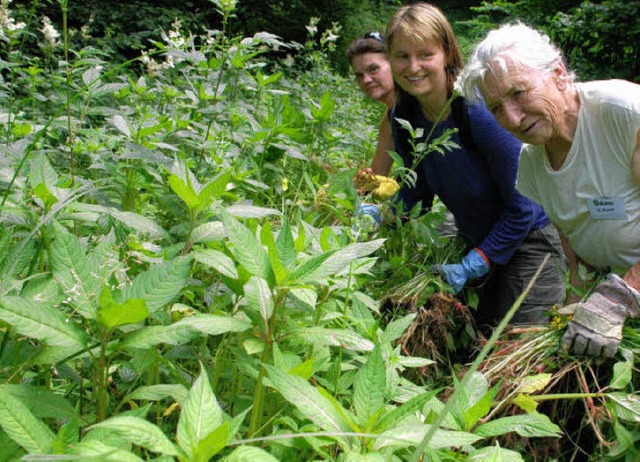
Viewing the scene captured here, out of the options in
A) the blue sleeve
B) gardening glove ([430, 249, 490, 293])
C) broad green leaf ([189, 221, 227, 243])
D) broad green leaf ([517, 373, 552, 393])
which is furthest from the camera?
gardening glove ([430, 249, 490, 293])

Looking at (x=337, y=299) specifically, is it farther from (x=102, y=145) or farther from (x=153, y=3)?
(x=153, y=3)

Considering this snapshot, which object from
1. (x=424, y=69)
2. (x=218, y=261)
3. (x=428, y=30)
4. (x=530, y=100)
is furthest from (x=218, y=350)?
(x=428, y=30)

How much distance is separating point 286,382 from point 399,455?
0.29m

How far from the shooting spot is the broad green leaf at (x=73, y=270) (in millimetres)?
925

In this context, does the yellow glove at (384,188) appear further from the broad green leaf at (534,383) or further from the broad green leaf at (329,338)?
the broad green leaf at (329,338)

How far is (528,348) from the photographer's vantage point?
181cm

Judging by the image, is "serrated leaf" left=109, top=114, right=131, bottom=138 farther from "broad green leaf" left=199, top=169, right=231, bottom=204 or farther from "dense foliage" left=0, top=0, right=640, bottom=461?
"broad green leaf" left=199, top=169, right=231, bottom=204

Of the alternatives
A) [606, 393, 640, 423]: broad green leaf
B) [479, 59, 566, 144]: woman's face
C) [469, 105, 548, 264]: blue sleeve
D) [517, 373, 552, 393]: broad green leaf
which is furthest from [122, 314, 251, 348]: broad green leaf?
[469, 105, 548, 264]: blue sleeve

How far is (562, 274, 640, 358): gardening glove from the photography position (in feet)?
5.36

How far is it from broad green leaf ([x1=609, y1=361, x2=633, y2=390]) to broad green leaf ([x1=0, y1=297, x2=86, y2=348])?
1.26 meters

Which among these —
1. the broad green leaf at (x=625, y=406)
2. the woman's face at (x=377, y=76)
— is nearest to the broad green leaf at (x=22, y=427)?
the broad green leaf at (x=625, y=406)

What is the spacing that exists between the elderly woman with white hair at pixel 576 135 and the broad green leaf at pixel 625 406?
382 mm

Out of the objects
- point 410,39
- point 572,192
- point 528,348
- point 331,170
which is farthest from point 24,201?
point 331,170

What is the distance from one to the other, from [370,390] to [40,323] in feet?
1.61
